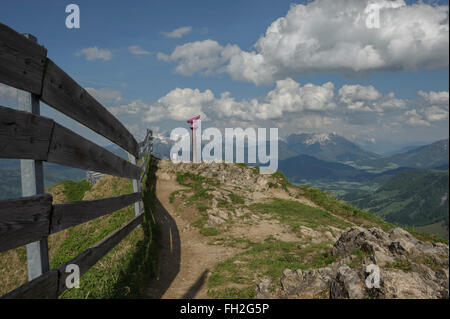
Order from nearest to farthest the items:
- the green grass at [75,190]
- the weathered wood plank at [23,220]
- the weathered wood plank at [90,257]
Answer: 1. the weathered wood plank at [23,220]
2. the weathered wood plank at [90,257]
3. the green grass at [75,190]

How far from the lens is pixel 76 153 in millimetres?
3213

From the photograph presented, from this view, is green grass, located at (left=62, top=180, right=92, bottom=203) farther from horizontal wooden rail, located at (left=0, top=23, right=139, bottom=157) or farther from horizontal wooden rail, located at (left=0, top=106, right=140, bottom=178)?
horizontal wooden rail, located at (left=0, top=106, right=140, bottom=178)

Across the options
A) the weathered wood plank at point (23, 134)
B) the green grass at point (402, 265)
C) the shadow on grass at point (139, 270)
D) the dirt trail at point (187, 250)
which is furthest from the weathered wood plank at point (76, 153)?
the green grass at point (402, 265)

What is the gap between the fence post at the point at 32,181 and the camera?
2529 millimetres

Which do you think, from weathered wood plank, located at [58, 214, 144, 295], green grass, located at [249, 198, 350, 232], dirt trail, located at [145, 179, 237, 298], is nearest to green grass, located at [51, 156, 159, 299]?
dirt trail, located at [145, 179, 237, 298]

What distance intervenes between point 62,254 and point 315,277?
6.83 m

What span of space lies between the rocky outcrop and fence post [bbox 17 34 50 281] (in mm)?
4518

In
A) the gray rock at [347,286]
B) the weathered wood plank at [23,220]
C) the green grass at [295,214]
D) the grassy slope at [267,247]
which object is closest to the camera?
the weathered wood plank at [23,220]

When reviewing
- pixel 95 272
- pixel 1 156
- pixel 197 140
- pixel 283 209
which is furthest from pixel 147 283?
pixel 197 140

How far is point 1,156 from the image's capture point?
86.3 inches

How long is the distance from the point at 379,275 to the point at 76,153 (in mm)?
5109

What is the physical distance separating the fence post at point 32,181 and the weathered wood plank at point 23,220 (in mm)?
135

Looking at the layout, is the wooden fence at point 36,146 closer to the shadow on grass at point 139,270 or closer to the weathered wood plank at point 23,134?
the weathered wood plank at point 23,134
